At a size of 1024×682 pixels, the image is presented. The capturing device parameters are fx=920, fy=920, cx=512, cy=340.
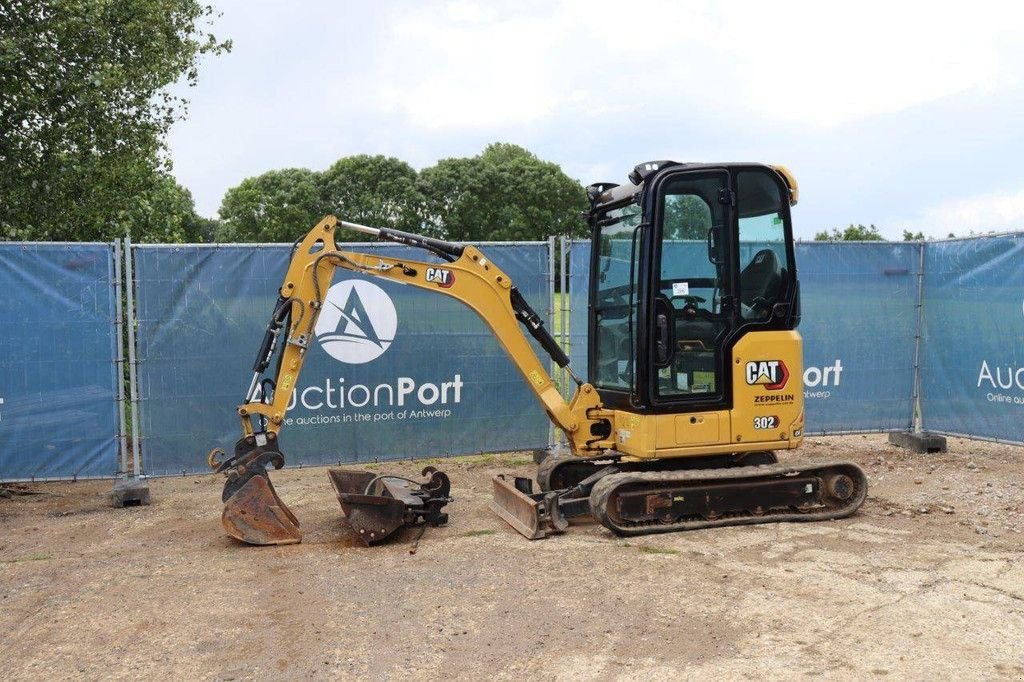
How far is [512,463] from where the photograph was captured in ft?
34.6

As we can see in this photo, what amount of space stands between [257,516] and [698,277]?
12.6ft

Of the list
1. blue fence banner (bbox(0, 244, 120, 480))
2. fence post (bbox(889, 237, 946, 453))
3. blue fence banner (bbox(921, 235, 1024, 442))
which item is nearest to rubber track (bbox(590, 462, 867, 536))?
blue fence banner (bbox(921, 235, 1024, 442))

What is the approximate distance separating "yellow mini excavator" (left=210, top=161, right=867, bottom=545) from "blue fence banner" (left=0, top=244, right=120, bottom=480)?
2.20 metres

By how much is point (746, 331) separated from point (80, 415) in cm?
612

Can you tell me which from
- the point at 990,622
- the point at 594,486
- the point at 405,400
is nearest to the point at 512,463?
the point at 405,400

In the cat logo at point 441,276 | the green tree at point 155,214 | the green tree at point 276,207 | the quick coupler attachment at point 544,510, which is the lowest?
the quick coupler attachment at point 544,510

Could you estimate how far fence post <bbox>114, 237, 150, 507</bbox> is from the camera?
28.1ft

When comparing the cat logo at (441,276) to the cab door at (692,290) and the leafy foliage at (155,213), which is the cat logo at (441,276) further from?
the leafy foliage at (155,213)

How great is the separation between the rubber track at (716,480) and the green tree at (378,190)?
42.1 m

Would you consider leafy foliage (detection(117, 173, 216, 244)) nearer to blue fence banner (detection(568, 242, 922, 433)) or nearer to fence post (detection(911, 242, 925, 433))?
blue fence banner (detection(568, 242, 922, 433))

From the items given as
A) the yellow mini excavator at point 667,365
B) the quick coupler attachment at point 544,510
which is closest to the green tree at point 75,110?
the yellow mini excavator at point 667,365

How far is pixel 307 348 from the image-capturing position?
7.05 metres

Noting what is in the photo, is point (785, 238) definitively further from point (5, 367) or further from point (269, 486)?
point (5, 367)

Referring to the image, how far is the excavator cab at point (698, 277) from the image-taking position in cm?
706
